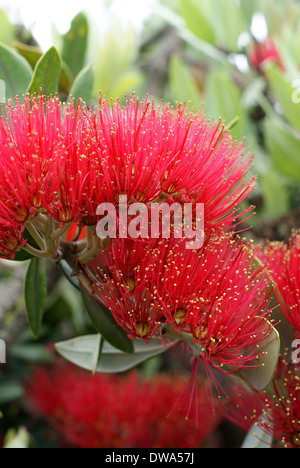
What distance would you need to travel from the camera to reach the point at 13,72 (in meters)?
0.82

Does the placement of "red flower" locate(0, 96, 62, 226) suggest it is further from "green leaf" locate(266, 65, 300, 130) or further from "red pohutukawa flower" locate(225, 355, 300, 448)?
"green leaf" locate(266, 65, 300, 130)

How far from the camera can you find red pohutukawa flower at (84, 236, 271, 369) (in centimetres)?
65

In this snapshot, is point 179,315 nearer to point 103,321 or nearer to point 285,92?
point 103,321

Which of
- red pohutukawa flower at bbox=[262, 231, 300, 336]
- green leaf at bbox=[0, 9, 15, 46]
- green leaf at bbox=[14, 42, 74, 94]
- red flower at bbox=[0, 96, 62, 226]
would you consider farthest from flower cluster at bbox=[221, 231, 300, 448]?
green leaf at bbox=[0, 9, 15, 46]

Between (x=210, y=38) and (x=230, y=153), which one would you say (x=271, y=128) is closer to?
(x=210, y=38)

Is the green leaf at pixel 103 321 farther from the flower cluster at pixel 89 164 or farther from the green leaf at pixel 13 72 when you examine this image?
the green leaf at pixel 13 72

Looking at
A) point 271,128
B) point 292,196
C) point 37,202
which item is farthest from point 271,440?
point 292,196

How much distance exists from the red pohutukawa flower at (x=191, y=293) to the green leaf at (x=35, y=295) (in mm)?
216

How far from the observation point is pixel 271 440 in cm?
79

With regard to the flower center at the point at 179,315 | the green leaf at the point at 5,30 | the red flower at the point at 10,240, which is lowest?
the flower center at the point at 179,315

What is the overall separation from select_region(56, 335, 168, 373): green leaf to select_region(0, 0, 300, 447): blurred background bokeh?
0.27m

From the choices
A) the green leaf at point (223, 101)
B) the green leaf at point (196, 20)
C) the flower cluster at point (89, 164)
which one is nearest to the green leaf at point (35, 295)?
the flower cluster at point (89, 164)

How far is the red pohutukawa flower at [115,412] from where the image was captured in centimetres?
132

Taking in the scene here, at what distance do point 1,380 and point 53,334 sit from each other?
0.23m
